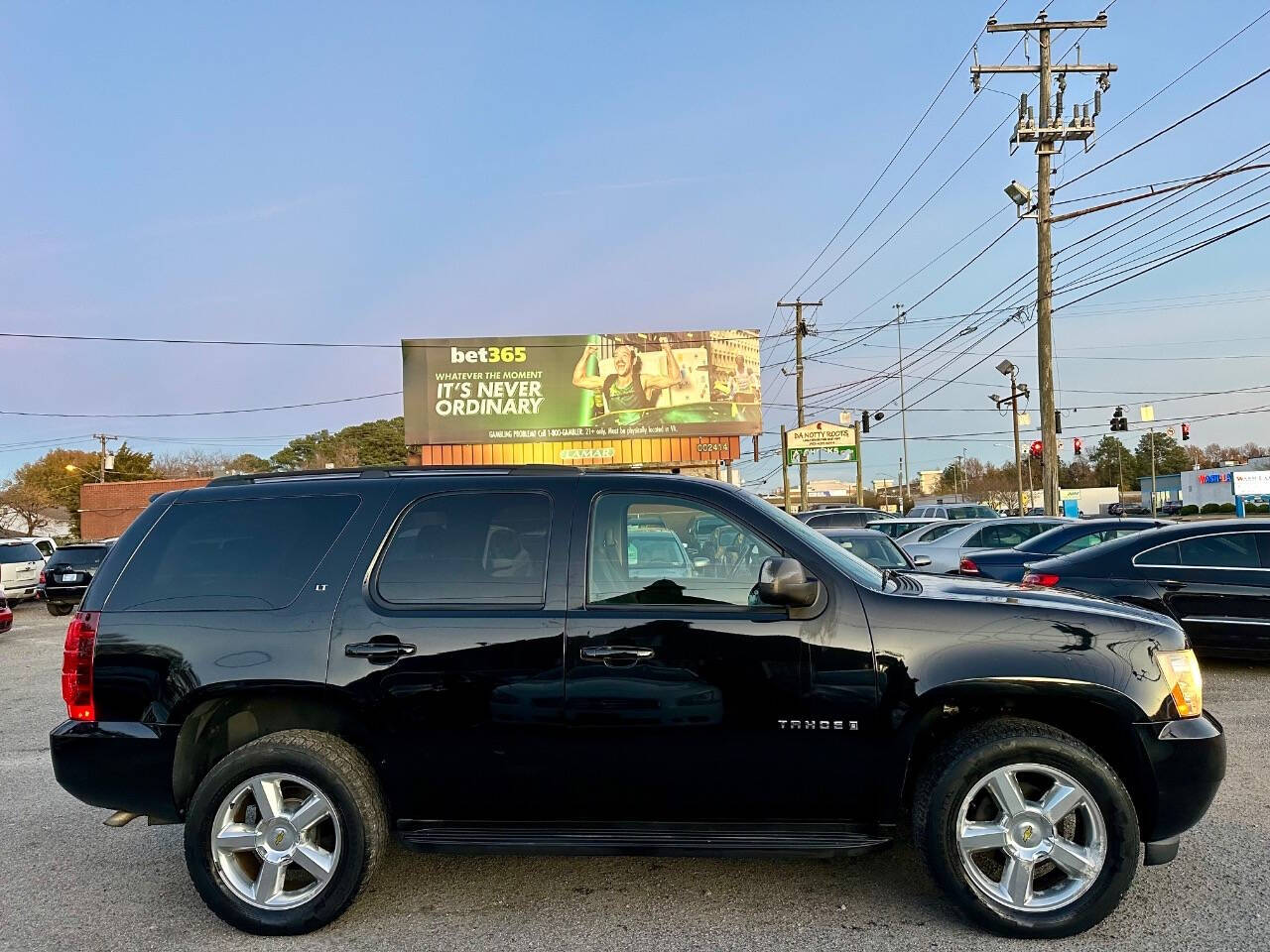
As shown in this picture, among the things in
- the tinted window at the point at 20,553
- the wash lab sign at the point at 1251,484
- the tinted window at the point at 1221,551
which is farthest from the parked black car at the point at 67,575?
the wash lab sign at the point at 1251,484

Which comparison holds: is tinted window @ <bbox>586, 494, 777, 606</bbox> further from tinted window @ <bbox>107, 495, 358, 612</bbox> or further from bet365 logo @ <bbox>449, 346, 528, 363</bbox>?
bet365 logo @ <bbox>449, 346, 528, 363</bbox>

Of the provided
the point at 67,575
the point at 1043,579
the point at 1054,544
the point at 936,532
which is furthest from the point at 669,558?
the point at 67,575

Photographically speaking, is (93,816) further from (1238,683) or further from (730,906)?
(1238,683)

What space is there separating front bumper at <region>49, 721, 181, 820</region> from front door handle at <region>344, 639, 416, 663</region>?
0.86 metres

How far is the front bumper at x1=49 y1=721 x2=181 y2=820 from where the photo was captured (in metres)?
3.84

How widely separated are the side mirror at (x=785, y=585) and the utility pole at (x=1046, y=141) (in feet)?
62.1

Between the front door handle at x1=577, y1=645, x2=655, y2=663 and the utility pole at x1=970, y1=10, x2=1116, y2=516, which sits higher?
the utility pole at x1=970, y1=10, x2=1116, y2=516

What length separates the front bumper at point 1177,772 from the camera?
3592mm

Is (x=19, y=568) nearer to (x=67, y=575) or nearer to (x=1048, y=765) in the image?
(x=67, y=575)

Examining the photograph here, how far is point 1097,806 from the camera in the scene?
3.56 m

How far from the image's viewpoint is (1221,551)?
844 centimetres

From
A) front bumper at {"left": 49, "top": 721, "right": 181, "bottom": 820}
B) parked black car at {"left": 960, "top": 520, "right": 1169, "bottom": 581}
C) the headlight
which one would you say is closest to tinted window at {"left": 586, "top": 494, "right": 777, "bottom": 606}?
the headlight

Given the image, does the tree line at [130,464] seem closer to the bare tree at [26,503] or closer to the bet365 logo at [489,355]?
the bare tree at [26,503]

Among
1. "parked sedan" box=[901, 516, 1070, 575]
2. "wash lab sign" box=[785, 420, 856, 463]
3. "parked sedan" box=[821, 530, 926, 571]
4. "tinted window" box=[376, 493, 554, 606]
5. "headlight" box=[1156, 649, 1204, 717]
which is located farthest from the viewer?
"wash lab sign" box=[785, 420, 856, 463]
